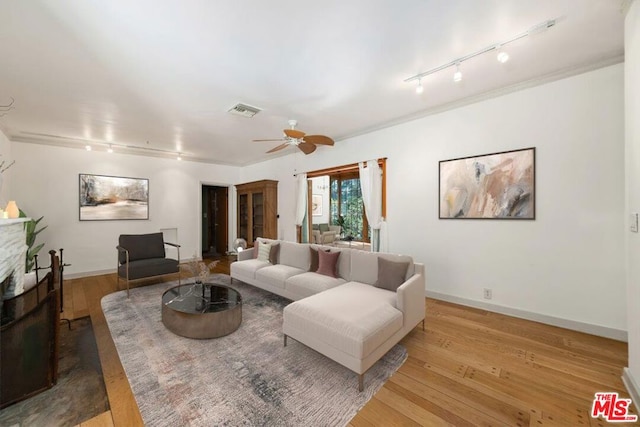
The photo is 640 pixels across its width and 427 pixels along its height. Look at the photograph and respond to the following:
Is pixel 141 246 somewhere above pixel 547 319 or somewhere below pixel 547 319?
above

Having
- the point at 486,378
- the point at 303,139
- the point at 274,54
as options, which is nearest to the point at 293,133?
the point at 303,139

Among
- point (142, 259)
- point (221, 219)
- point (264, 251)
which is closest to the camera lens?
point (264, 251)

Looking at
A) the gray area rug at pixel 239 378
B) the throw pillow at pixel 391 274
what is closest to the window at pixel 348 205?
the throw pillow at pixel 391 274

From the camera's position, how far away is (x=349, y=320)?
201cm

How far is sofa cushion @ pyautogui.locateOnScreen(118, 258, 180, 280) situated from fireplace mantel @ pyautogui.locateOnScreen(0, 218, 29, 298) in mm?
A: 1450

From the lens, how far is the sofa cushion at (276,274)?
357cm

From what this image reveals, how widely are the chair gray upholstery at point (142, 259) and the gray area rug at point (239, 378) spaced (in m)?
1.26

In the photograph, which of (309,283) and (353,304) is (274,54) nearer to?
(353,304)

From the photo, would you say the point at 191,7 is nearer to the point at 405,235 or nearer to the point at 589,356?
the point at 405,235

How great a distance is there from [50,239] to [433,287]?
698 centimetres

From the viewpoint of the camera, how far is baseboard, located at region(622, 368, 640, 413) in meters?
1.69

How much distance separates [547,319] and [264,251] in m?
3.97

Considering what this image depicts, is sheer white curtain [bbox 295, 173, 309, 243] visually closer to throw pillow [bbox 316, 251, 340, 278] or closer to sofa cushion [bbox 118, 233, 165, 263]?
throw pillow [bbox 316, 251, 340, 278]

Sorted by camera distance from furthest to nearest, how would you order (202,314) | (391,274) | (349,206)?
(349,206)
(391,274)
(202,314)
